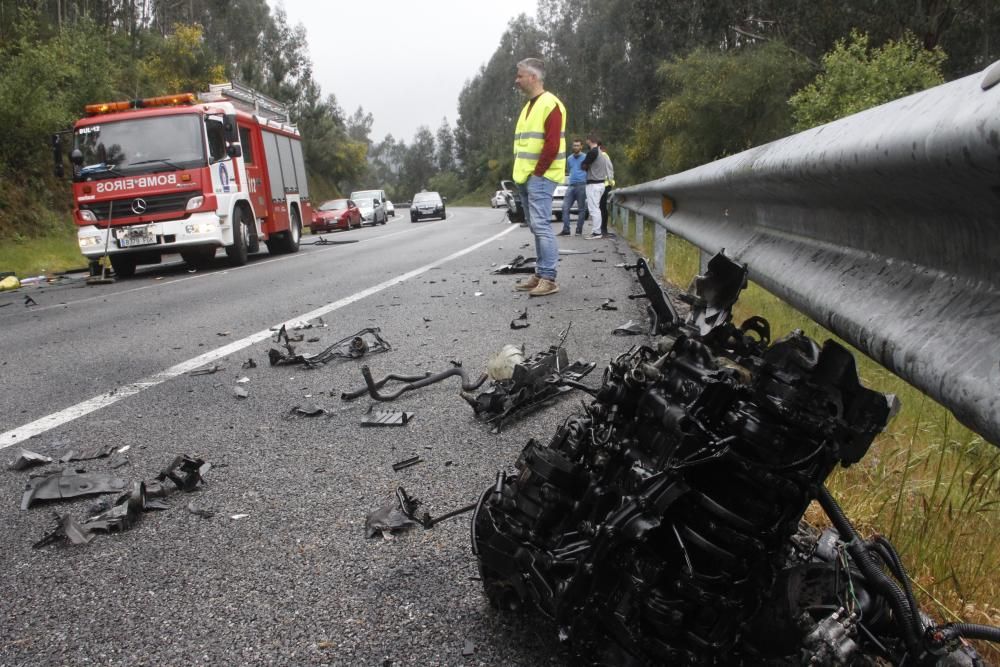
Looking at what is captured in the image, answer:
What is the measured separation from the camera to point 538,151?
275 inches

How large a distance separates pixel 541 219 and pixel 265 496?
16.4 ft

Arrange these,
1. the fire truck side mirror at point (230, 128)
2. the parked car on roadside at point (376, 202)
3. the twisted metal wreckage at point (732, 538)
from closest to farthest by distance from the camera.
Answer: the twisted metal wreckage at point (732, 538) → the fire truck side mirror at point (230, 128) → the parked car on roadside at point (376, 202)

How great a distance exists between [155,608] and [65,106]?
22.6m

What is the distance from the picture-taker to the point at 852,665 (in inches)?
47.3

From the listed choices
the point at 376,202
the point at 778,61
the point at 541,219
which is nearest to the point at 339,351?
the point at 541,219

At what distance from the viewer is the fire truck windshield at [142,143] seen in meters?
11.5

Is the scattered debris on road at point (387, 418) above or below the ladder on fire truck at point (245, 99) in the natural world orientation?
below

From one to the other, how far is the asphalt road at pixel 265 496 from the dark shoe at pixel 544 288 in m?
0.47

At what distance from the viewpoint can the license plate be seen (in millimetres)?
11305

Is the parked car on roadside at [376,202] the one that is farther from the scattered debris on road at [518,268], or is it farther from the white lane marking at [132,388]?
the white lane marking at [132,388]

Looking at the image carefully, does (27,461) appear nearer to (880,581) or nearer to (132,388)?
(132,388)

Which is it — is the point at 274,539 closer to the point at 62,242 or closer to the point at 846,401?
the point at 846,401

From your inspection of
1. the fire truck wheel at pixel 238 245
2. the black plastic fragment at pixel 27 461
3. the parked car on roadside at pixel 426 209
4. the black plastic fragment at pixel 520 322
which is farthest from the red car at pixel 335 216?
the black plastic fragment at pixel 27 461

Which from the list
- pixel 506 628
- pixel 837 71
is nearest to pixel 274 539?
pixel 506 628
